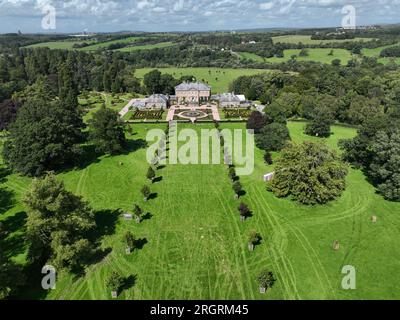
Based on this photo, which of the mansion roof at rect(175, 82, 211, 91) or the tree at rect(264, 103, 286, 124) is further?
the mansion roof at rect(175, 82, 211, 91)

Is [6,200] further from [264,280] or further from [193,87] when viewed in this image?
[193,87]

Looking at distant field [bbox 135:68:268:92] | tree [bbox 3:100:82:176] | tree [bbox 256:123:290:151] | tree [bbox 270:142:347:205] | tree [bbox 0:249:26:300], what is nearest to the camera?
tree [bbox 0:249:26:300]

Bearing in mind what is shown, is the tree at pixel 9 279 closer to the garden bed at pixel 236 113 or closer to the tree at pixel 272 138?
the tree at pixel 272 138

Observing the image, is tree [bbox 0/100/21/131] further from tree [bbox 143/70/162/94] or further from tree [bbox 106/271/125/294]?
tree [bbox 106/271/125/294]

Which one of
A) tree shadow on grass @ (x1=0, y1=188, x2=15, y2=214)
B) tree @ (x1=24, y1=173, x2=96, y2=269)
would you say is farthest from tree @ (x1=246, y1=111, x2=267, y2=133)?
tree shadow on grass @ (x1=0, y1=188, x2=15, y2=214)

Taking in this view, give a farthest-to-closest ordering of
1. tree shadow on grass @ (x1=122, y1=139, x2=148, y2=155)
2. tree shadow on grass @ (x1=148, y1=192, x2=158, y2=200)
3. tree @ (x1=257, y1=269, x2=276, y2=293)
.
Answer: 1. tree shadow on grass @ (x1=122, y1=139, x2=148, y2=155)
2. tree shadow on grass @ (x1=148, y1=192, x2=158, y2=200)
3. tree @ (x1=257, y1=269, x2=276, y2=293)

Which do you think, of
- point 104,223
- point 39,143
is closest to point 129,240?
point 104,223

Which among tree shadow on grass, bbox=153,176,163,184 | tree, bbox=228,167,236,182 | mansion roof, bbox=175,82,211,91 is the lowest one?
tree shadow on grass, bbox=153,176,163,184
